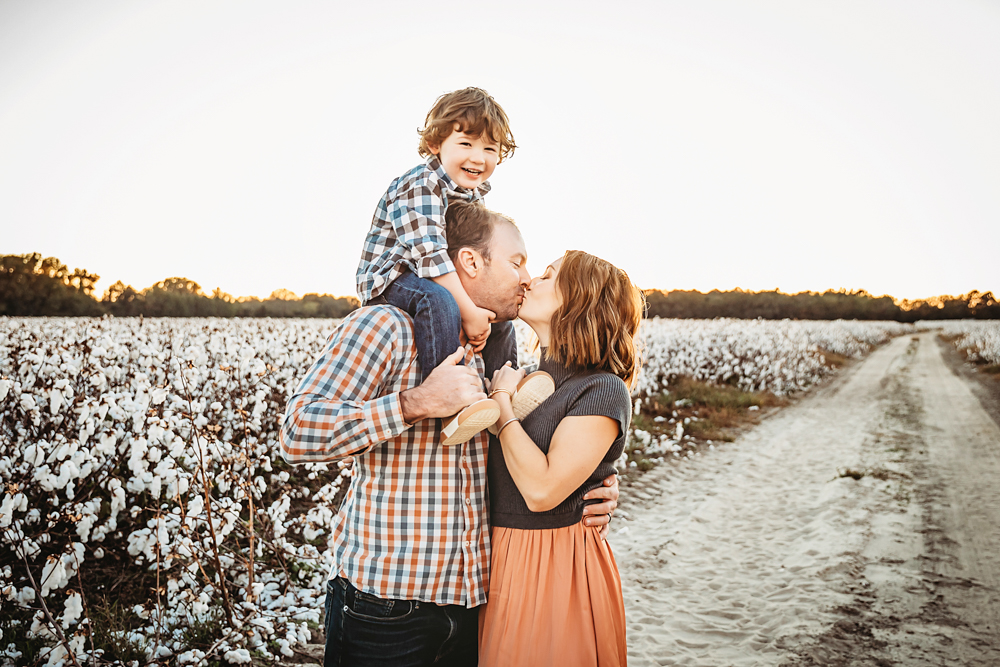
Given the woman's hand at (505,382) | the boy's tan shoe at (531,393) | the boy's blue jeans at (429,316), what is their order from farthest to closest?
the boy's tan shoe at (531,393)
the woman's hand at (505,382)
the boy's blue jeans at (429,316)

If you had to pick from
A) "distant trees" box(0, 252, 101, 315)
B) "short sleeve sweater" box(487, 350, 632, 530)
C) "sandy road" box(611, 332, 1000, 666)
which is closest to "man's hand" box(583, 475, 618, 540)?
→ "short sleeve sweater" box(487, 350, 632, 530)

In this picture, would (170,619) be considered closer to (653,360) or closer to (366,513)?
(366,513)

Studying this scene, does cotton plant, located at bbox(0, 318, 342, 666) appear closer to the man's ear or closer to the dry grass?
the man's ear

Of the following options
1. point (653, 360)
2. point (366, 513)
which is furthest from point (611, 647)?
point (653, 360)

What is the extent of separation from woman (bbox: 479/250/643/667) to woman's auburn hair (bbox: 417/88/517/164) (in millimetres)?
882

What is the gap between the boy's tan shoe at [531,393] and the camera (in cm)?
195

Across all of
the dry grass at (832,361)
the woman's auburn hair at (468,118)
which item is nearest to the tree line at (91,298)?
the woman's auburn hair at (468,118)

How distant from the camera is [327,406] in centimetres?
150

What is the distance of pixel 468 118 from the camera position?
263 cm

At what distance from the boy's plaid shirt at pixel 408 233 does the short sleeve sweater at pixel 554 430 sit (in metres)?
0.58

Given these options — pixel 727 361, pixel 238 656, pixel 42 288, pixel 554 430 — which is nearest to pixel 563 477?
pixel 554 430

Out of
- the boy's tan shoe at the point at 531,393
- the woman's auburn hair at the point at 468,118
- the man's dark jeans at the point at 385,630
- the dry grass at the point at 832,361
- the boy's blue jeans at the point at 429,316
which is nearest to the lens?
the man's dark jeans at the point at 385,630

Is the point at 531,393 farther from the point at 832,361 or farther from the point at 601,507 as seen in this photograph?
the point at 832,361

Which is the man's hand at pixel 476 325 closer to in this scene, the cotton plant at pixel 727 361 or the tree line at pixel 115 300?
the tree line at pixel 115 300
